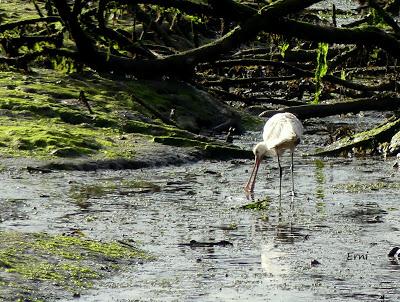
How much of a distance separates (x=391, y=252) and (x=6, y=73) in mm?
10691

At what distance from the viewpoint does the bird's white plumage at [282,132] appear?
1412 centimetres

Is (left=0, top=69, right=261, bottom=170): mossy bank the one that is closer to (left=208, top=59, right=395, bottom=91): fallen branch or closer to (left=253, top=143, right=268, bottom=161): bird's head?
(left=208, top=59, right=395, bottom=91): fallen branch

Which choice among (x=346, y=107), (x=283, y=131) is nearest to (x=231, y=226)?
(x=283, y=131)

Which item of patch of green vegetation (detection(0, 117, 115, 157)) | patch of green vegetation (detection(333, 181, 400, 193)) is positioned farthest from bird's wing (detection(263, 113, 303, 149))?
patch of green vegetation (detection(0, 117, 115, 157))

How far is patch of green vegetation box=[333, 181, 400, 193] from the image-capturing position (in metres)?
13.6

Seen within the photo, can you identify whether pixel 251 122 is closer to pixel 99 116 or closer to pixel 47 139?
pixel 99 116

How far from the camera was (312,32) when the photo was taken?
1591cm

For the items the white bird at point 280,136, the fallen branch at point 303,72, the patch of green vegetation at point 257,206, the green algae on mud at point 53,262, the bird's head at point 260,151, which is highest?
the fallen branch at point 303,72

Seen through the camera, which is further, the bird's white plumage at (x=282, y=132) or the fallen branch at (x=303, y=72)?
the fallen branch at (x=303, y=72)

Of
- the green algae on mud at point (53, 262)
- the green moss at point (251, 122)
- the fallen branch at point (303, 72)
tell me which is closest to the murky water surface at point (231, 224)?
the green algae on mud at point (53, 262)

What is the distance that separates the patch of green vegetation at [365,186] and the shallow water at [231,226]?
0.03 m

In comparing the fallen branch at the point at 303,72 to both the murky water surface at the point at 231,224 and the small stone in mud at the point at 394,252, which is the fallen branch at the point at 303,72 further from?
the small stone in mud at the point at 394,252

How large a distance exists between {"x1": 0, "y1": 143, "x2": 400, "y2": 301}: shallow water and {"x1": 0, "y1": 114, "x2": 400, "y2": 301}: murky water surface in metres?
0.01

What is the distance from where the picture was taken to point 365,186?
544 inches
